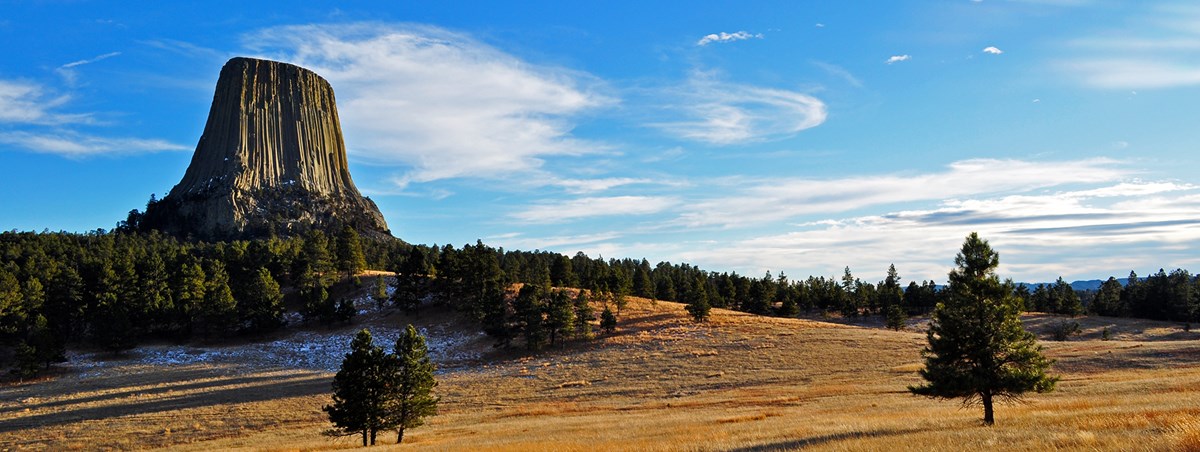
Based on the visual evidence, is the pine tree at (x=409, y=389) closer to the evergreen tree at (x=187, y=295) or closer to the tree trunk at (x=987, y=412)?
the tree trunk at (x=987, y=412)

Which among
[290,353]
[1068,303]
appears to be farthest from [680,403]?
[1068,303]

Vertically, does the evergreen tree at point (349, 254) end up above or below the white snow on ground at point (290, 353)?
above

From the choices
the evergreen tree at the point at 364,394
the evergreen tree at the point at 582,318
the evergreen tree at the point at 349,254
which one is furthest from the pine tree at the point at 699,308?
the evergreen tree at the point at 349,254

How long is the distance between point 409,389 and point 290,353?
56.2 meters

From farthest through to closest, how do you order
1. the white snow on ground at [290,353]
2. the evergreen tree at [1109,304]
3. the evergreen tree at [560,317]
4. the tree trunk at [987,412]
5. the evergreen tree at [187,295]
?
1. the evergreen tree at [1109,304]
2. the evergreen tree at [187,295]
3. the white snow on ground at [290,353]
4. the evergreen tree at [560,317]
5. the tree trunk at [987,412]

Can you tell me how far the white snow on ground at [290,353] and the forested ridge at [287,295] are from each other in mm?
3200

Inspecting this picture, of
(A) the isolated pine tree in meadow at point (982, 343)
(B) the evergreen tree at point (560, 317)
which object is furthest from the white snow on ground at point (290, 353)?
(A) the isolated pine tree in meadow at point (982, 343)

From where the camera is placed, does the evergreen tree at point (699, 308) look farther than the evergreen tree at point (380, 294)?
No

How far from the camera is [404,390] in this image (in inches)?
1369

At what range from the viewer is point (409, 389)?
3488cm

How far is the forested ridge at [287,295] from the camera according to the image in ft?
260

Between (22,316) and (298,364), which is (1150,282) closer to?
(298,364)

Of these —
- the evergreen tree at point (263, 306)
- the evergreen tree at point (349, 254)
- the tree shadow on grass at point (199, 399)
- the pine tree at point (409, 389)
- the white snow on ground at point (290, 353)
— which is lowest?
the tree shadow on grass at point (199, 399)

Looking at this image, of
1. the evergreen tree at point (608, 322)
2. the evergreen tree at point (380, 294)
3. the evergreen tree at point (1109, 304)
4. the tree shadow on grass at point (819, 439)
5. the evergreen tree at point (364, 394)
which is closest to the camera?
the tree shadow on grass at point (819, 439)
